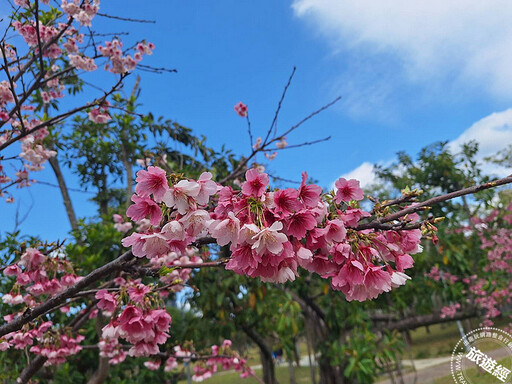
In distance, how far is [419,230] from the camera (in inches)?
41.2

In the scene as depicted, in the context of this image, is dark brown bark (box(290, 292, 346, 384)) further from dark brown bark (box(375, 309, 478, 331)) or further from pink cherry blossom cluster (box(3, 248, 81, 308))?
pink cherry blossom cluster (box(3, 248, 81, 308))

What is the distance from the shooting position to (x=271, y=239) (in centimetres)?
82

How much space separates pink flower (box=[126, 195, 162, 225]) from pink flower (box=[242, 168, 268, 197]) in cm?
28

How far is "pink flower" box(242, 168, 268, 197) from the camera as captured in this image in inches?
35.2

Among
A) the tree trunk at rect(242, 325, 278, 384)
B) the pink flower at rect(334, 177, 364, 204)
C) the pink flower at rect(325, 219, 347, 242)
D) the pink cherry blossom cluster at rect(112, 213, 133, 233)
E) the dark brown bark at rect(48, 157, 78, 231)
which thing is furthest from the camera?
the dark brown bark at rect(48, 157, 78, 231)

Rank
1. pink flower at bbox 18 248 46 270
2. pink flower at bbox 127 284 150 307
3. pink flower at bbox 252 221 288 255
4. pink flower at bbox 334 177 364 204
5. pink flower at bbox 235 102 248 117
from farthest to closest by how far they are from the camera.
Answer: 1. pink flower at bbox 235 102 248 117
2. pink flower at bbox 18 248 46 270
3. pink flower at bbox 127 284 150 307
4. pink flower at bbox 334 177 364 204
5. pink flower at bbox 252 221 288 255

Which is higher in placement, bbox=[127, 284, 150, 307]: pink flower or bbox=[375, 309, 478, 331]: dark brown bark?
bbox=[127, 284, 150, 307]: pink flower

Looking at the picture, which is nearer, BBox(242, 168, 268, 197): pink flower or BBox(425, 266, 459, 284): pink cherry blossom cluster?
BBox(242, 168, 268, 197): pink flower

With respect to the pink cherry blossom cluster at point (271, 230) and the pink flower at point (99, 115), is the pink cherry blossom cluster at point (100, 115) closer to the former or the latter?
the pink flower at point (99, 115)

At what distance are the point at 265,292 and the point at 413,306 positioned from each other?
358 cm

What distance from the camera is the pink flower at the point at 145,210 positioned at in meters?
0.98

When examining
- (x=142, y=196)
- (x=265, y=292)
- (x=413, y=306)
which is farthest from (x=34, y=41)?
(x=413, y=306)

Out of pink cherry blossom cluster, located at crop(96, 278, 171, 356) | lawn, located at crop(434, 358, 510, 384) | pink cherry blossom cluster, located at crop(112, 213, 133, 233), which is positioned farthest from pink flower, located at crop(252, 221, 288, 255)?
lawn, located at crop(434, 358, 510, 384)

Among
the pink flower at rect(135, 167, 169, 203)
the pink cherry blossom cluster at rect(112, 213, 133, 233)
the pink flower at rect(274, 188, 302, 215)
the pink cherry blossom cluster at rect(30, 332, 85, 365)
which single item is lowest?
the pink cherry blossom cluster at rect(30, 332, 85, 365)
